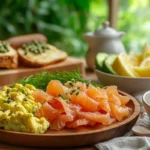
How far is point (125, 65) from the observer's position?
1819mm

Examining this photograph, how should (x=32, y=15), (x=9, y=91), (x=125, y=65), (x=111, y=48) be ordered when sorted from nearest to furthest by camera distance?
1. (x=9, y=91)
2. (x=125, y=65)
3. (x=111, y=48)
4. (x=32, y=15)

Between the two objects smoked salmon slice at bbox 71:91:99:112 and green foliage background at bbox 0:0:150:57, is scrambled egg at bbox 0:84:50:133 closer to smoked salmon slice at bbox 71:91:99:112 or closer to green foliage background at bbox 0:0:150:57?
smoked salmon slice at bbox 71:91:99:112

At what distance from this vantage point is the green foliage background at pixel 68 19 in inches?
145

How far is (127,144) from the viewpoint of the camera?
4.30ft

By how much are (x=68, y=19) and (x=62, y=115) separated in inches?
103

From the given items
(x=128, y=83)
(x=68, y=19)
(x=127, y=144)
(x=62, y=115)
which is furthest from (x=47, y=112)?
(x=68, y=19)

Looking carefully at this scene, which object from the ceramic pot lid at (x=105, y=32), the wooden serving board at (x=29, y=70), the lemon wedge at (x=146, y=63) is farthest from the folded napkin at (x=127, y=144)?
the ceramic pot lid at (x=105, y=32)

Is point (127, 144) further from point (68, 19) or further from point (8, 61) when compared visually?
point (68, 19)

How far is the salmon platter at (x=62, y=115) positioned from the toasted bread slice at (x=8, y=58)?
61cm

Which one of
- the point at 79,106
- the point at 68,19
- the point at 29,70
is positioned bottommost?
the point at 68,19

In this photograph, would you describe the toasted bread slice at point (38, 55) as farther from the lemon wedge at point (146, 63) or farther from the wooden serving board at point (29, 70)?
the lemon wedge at point (146, 63)

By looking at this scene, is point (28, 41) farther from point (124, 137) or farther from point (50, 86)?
point (124, 137)

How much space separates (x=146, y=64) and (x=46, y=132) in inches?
26.8

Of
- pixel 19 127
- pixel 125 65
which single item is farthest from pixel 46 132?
pixel 125 65
